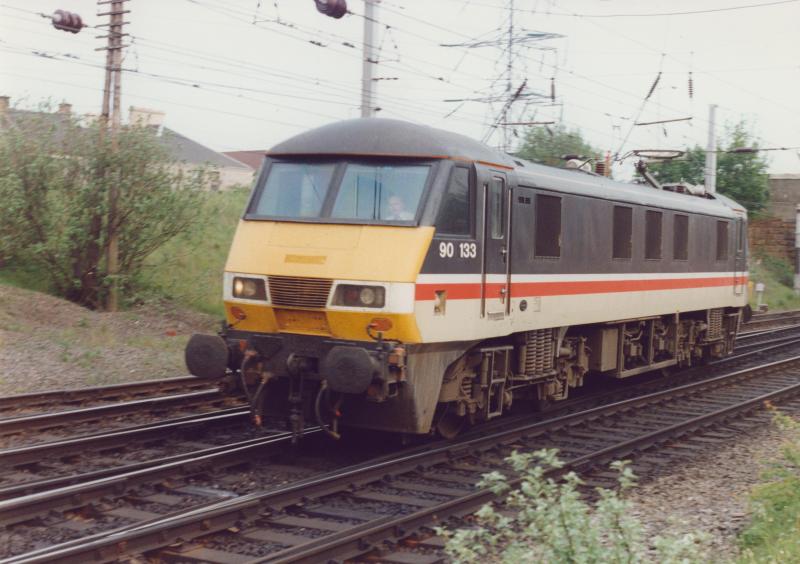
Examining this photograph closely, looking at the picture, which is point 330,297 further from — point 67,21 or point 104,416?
point 67,21

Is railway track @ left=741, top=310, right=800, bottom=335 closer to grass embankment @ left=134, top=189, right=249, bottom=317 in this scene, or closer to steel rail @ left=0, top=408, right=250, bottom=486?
grass embankment @ left=134, top=189, right=249, bottom=317

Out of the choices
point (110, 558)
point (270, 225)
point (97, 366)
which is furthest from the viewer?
point (97, 366)

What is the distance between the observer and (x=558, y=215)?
11.7 metres

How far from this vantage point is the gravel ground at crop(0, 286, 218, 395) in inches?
558

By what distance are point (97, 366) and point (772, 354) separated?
48.8 feet

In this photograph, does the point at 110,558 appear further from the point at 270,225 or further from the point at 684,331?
the point at 684,331

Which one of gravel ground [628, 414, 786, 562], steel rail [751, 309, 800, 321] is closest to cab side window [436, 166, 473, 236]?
gravel ground [628, 414, 786, 562]

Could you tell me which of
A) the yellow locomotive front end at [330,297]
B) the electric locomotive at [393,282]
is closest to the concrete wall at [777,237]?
the electric locomotive at [393,282]

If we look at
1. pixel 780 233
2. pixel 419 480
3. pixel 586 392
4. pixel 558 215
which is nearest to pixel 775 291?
pixel 780 233

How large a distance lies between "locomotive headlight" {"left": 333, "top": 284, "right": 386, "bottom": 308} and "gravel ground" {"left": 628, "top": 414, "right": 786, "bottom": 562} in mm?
2956

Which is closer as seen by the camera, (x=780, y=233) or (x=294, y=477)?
(x=294, y=477)

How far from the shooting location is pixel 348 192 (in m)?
9.47

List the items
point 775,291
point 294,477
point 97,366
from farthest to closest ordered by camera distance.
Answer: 1. point 775,291
2. point 97,366
3. point 294,477

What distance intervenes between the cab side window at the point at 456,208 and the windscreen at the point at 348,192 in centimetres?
27
